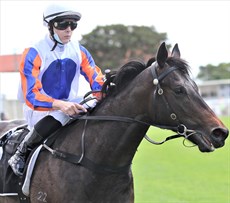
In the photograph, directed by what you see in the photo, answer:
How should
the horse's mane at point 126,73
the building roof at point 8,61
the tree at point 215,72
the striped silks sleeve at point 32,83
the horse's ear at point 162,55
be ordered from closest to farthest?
the horse's ear at point 162,55, the horse's mane at point 126,73, the striped silks sleeve at point 32,83, the building roof at point 8,61, the tree at point 215,72

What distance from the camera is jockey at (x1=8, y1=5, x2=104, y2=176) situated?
508 cm

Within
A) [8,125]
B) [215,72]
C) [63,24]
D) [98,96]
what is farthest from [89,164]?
[215,72]

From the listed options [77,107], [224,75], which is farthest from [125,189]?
[224,75]

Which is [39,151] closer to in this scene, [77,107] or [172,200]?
[77,107]

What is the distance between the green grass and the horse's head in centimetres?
540

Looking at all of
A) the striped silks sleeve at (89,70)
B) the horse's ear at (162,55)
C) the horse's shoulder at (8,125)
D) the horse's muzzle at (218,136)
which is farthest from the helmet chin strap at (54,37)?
the horse's muzzle at (218,136)

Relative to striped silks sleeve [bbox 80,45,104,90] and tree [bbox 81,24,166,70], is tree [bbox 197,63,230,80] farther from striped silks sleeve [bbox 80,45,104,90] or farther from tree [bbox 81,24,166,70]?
striped silks sleeve [bbox 80,45,104,90]

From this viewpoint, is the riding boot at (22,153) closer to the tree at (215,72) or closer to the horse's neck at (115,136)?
the horse's neck at (115,136)

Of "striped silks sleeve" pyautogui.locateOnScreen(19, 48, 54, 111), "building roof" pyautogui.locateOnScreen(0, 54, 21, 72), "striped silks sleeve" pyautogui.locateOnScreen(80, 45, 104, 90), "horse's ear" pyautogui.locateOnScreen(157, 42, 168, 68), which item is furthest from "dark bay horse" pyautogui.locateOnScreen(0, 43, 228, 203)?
"building roof" pyautogui.locateOnScreen(0, 54, 21, 72)

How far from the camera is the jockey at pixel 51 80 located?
16.7 feet

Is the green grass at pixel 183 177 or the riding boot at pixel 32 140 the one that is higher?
the riding boot at pixel 32 140

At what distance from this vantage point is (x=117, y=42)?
2653 inches

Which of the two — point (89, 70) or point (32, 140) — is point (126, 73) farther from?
point (32, 140)

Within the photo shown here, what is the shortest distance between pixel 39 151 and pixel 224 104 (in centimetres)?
4856
